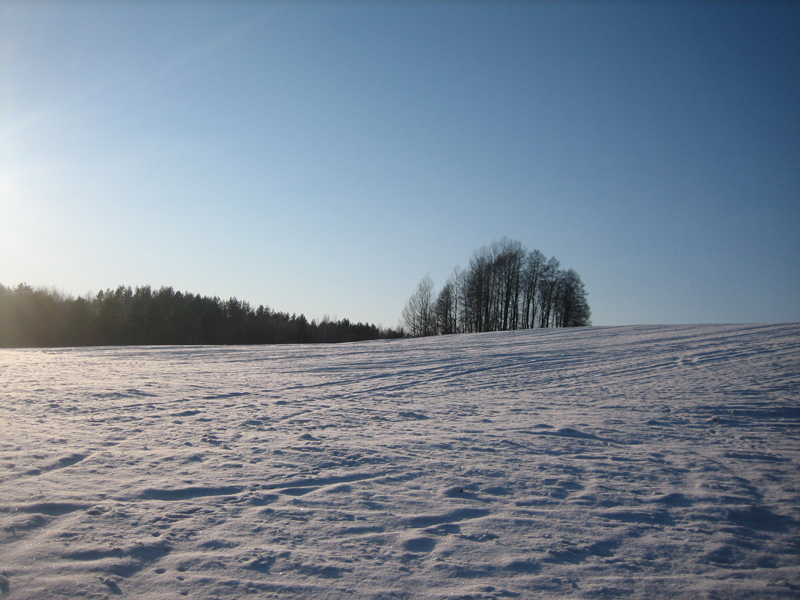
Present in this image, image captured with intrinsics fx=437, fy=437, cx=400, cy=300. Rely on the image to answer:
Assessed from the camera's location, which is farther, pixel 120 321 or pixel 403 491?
pixel 120 321

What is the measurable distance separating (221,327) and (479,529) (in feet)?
199

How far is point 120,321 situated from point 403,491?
176 ft

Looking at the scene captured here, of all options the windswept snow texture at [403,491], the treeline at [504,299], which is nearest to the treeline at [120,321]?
the treeline at [504,299]

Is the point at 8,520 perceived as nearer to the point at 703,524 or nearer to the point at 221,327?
the point at 703,524

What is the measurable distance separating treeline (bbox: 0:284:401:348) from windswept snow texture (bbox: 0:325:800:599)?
138 feet

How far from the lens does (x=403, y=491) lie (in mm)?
4688

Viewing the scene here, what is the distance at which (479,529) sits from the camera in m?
3.89

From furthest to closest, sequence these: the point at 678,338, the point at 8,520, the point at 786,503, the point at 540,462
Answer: the point at 678,338 < the point at 540,462 < the point at 786,503 < the point at 8,520

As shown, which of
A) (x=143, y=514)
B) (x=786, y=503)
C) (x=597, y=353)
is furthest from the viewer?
(x=597, y=353)

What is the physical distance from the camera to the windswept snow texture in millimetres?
3113

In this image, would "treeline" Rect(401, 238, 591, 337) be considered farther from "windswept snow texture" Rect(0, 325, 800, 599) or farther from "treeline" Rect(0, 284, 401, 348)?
"windswept snow texture" Rect(0, 325, 800, 599)

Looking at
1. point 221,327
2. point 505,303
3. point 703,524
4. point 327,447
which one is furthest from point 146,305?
point 703,524

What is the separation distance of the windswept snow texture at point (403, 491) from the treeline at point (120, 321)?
138 ft

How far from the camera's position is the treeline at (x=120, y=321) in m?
43.4
